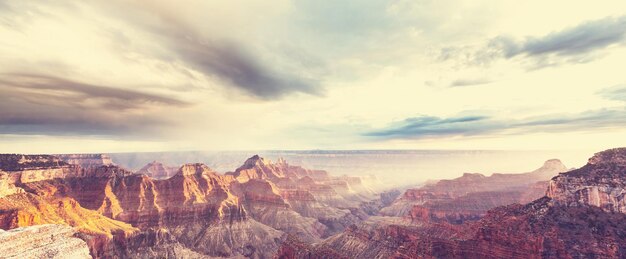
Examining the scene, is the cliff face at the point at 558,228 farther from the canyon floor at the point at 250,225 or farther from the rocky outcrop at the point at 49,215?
the rocky outcrop at the point at 49,215

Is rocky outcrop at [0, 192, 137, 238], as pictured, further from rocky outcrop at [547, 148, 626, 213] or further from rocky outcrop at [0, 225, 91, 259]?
rocky outcrop at [547, 148, 626, 213]

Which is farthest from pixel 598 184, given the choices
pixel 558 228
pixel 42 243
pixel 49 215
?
pixel 49 215

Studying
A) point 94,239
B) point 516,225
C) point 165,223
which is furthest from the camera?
point 165,223

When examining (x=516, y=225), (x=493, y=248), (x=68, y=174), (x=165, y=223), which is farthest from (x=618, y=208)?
(x=68, y=174)

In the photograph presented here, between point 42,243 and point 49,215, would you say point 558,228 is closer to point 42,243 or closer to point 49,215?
point 42,243

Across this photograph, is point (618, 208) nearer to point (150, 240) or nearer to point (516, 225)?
point (516, 225)

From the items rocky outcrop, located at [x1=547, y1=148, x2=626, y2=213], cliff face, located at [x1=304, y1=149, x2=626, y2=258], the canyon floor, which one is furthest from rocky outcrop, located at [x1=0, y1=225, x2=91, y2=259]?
rocky outcrop, located at [x1=547, y1=148, x2=626, y2=213]

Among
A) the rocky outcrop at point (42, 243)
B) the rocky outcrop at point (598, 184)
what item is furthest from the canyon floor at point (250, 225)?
the rocky outcrop at point (42, 243)
